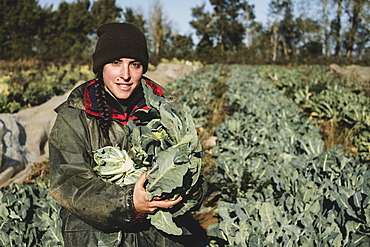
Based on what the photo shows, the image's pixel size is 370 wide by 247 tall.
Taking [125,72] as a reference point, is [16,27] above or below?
above

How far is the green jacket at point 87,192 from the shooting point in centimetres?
153

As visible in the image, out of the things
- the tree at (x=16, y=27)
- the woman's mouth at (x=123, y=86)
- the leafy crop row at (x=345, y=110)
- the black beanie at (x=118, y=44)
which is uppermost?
the tree at (x=16, y=27)

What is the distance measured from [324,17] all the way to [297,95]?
39.1 metres

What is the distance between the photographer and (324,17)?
42.3m

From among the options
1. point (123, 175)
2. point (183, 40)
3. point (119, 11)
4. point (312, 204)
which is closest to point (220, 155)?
point (312, 204)

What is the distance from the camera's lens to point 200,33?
163ft

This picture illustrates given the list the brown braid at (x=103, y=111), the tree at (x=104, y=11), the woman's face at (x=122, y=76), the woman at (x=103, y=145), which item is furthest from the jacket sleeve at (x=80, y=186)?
the tree at (x=104, y=11)

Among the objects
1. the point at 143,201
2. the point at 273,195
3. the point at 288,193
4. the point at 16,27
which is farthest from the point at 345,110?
the point at 16,27

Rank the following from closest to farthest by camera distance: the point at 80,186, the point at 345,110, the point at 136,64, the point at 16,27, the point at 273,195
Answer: the point at 80,186 < the point at 136,64 < the point at 273,195 < the point at 345,110 < the point at 16,27

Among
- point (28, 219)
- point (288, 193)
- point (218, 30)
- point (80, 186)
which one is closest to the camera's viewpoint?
point (80, 186)

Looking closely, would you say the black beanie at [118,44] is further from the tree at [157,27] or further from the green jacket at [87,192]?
the tree at [157,27]

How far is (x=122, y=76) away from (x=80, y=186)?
0.66m

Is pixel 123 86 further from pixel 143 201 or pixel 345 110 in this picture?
pixel 345 110

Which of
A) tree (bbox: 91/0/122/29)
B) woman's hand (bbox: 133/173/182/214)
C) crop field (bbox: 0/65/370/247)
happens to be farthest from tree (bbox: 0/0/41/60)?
woman's hand (bbox: 133/173/182/214)
